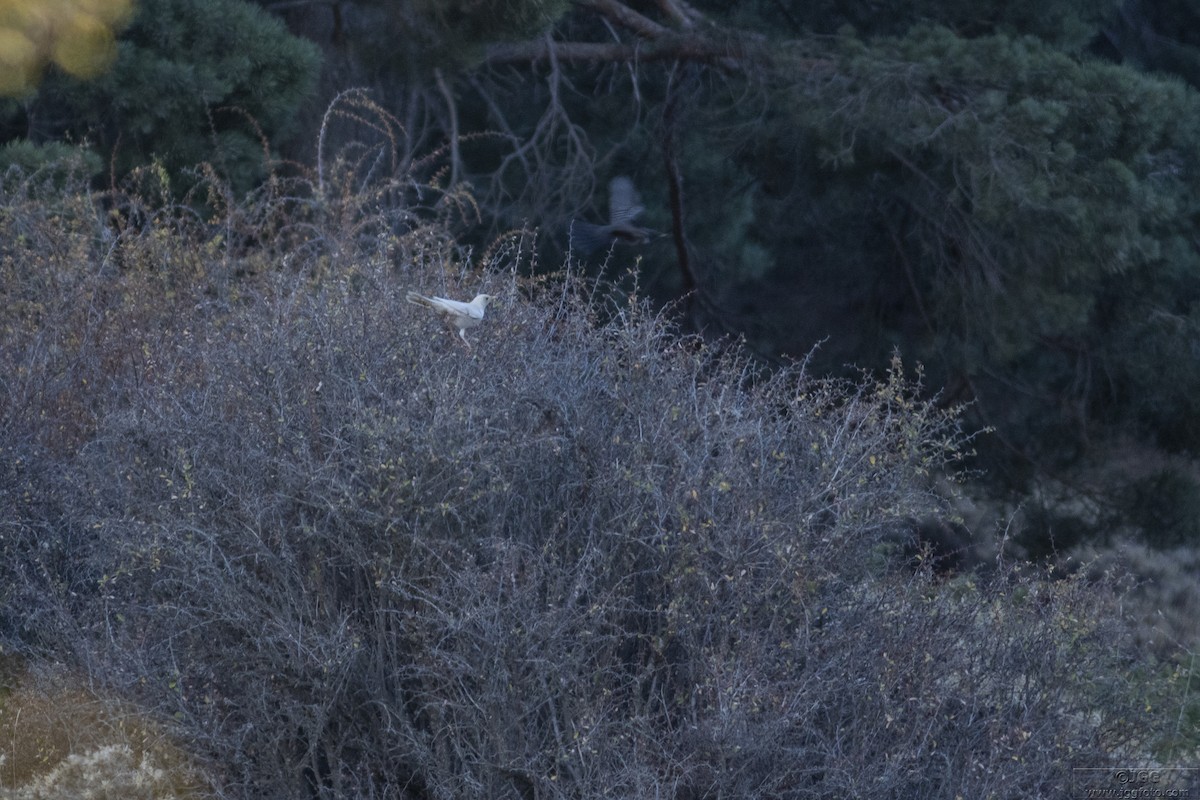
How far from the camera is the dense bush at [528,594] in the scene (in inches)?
149

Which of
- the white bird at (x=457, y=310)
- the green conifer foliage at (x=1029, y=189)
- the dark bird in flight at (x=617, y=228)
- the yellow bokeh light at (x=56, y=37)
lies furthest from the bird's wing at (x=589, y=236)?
the white bird at (x=457, y=310)

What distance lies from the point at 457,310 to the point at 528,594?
3.93 ft

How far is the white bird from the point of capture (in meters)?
4.53

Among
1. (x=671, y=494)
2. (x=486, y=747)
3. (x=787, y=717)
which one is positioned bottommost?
(x=486, y=747)

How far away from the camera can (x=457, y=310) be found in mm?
4562

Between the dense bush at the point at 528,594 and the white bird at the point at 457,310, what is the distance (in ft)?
0.21

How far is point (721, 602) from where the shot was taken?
3961mm

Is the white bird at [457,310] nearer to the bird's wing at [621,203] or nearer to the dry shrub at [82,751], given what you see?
the dry shrub at [82,751]

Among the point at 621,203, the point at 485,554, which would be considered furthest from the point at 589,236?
the point at 485,554

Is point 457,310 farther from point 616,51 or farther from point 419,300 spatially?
point 616,51

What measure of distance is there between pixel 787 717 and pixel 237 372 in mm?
2007

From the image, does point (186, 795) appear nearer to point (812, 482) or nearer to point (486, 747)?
point (486, 747)

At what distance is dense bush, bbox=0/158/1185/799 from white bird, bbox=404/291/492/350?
0.06 meters

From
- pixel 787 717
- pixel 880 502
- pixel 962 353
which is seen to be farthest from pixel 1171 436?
pixel 787 717
